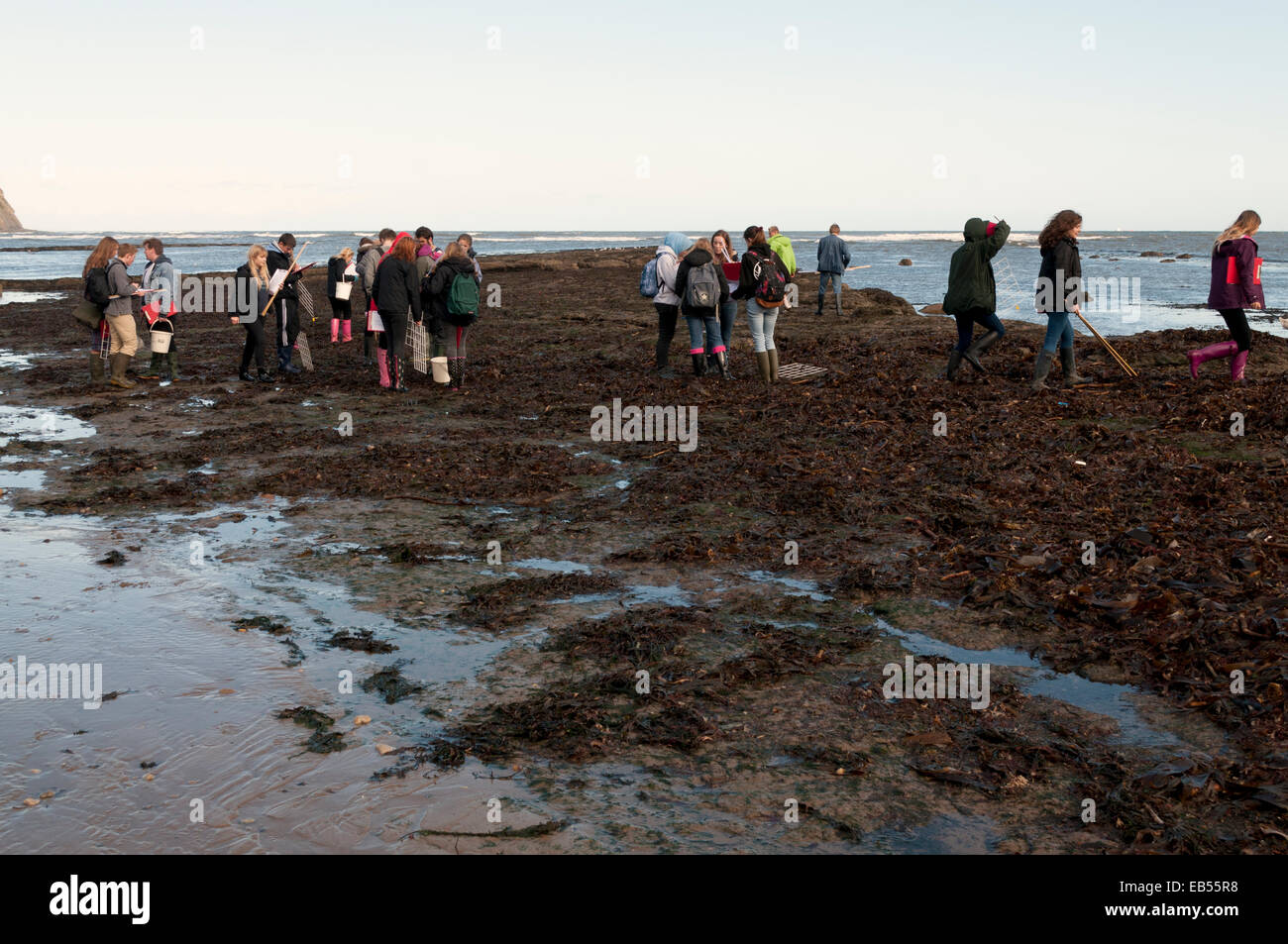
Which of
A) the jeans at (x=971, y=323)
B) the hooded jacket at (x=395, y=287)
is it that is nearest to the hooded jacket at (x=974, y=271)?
the jeans at (x=971, y=323)

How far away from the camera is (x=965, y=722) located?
4.73 metres

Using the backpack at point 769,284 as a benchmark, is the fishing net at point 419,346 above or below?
below

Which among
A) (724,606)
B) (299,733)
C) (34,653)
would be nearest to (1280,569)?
(724,606)

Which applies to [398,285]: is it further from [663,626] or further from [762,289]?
[663,626]

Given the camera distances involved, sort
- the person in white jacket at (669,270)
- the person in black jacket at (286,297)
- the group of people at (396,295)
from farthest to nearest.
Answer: the person in black jacket at (286,297) → the person in white jacket at (669,270) → the group of people at (396,295)

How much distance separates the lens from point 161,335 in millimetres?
15375

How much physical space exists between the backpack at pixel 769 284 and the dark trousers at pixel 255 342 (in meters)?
7.50

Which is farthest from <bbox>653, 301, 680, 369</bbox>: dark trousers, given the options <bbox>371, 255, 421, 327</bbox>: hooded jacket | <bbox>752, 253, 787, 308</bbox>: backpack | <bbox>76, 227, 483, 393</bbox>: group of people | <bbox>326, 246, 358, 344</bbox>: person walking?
<bbox>326, 246, 358, 344</bbox>: person walking

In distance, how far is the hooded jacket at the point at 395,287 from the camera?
44.2 feet

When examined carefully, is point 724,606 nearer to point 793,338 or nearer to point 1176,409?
point 1176,409

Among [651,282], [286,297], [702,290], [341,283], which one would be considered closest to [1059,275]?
[702,290]

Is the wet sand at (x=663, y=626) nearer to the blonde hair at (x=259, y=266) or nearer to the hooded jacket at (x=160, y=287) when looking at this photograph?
the hooded jacket at (x=160, y=287)

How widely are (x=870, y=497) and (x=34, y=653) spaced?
623 centimetres

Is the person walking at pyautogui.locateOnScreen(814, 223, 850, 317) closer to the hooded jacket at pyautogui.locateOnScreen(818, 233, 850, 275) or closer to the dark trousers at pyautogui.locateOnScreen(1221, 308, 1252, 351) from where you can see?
the hooded jacket at pyautogui.locateOnScreen(818, 233, 850, 275)
